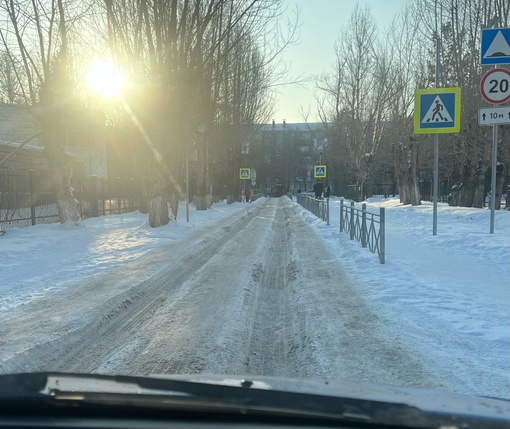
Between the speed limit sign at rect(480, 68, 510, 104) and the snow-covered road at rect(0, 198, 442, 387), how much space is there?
4.78 metres

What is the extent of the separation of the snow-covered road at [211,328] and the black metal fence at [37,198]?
7399 mm

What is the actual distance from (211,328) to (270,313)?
970 millimetres

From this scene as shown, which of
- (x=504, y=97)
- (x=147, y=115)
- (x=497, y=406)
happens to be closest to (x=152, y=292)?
(x=497, y=406)

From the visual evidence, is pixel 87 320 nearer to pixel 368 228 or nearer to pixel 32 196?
pixel 368 228

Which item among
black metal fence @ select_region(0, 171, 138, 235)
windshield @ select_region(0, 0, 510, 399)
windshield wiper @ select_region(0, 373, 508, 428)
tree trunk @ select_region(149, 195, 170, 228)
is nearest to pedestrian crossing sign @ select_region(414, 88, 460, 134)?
windshield @ select_region(0, 0, 510, 399)

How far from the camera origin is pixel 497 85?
872cm

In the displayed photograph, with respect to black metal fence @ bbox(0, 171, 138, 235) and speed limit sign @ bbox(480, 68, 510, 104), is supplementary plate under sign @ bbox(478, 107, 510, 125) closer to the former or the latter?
speed limit sign @ bbox(480, 68, 510, 104)

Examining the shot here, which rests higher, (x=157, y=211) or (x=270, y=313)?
(x=157, y=211)

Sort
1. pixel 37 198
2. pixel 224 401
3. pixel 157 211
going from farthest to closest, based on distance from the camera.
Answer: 1. pixel 157 211
2. pixel 37 198
3. pixel 224 401

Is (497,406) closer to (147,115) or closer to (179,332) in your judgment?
(179,332)

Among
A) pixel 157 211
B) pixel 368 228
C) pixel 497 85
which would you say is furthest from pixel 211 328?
pixel 157 211

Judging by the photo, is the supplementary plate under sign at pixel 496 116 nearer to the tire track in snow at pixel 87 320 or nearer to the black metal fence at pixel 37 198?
the tire track in snow at pixel 87 320

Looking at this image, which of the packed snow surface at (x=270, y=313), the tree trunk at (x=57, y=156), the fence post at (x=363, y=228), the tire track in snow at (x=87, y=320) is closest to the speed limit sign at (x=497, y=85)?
the packed snow surface at (x=270, y=313)

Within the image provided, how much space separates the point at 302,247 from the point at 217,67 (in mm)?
8560
